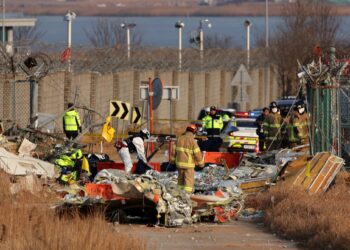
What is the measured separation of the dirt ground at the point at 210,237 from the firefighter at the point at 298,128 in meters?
9.81

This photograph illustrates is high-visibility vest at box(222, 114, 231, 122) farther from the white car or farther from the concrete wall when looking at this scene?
the concrete wall

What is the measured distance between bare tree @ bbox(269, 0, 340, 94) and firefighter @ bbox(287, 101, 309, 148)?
33443mm

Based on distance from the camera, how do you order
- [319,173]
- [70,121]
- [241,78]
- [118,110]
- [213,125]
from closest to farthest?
[319,173], [70,121], [118,110], [213,125], [241,78]

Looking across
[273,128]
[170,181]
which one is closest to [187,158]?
[170,181]

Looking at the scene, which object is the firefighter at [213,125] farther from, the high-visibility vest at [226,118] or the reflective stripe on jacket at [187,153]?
the reflective stripe on jacket at [187,153]

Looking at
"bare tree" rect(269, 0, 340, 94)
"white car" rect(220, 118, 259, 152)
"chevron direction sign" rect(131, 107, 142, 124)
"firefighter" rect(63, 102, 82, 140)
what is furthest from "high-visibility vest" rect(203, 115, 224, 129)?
"bare tree" rect(269, 0, 340, 94)

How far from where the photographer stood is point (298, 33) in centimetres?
6738

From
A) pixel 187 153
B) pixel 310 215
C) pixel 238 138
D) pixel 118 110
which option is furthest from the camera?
pixel 238 138

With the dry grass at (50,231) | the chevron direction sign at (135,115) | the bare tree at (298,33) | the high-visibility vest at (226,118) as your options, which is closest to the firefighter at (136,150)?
the dry grass at (50,231)

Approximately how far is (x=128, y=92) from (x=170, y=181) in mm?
24785

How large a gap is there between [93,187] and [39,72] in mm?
10279

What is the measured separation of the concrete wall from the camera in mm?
37875

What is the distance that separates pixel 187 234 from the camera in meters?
19.9

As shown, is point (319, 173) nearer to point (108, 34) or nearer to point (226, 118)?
point (226, 118)
